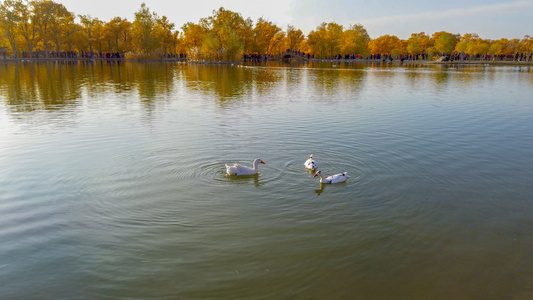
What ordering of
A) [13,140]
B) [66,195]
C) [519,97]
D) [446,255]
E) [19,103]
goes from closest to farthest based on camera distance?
[446,255]
[66,195]
[13,140]
[19,103]
[519,97]

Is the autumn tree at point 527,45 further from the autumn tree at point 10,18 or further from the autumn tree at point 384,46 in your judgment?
the autumn tree at point 10,18

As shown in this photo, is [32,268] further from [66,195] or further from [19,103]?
[19,103]

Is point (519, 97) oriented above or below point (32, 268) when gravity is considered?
above

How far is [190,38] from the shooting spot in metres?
137

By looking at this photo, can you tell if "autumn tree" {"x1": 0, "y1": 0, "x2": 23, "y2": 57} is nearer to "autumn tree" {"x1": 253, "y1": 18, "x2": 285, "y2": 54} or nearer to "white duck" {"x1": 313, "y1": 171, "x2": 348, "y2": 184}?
"autumn tree" {"x1": 253, "y1": 18, "x2": 285, "y2": 54}

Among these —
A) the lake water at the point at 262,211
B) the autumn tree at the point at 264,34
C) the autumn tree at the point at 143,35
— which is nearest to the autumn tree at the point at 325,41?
the autumn tree at the point at 264,34

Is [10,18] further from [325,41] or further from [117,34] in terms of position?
[325,41]

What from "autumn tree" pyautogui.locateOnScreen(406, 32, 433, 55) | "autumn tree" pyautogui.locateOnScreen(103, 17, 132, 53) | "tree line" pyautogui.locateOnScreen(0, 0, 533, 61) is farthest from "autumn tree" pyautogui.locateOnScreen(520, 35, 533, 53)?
"autumn tree" pyautogui.locateOnScreen(103, 17, 132, 53)

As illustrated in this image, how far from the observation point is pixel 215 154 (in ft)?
44.7

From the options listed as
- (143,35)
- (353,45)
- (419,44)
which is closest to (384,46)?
(419,44)

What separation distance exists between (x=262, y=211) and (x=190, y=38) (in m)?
138

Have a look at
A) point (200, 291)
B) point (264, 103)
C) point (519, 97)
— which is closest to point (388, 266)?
point (200, 291)

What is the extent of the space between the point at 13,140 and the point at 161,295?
13.0m

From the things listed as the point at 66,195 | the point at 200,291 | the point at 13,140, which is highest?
the point at 13,140
